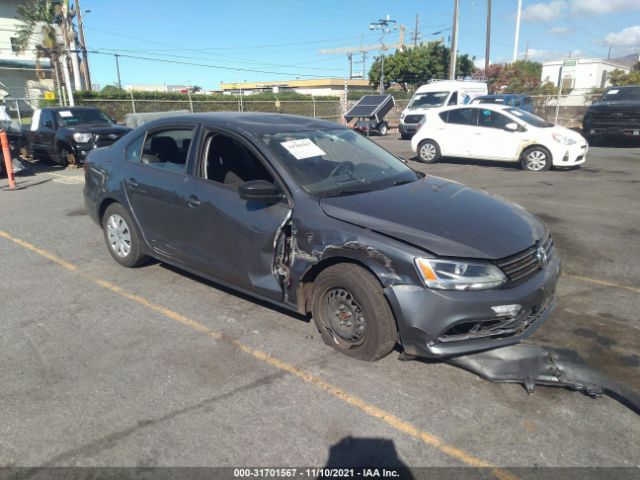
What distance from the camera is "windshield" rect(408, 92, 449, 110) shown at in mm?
20203

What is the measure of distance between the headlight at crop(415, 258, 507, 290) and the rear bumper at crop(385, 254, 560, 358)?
0.12ft

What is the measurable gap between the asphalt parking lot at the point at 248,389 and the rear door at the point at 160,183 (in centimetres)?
56

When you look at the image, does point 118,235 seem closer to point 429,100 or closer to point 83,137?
point 83,137

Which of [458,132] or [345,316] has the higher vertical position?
[458,132]

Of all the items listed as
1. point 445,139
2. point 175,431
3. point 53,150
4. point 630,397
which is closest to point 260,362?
point 175,431

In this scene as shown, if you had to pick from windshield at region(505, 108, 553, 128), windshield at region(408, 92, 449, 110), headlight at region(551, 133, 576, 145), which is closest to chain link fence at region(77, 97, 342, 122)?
windshield at region(408, 92, 449, 110)

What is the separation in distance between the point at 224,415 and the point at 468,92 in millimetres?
20361

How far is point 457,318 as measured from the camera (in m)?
2.85

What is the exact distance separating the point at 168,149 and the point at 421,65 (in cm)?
4502

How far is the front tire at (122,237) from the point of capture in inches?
189

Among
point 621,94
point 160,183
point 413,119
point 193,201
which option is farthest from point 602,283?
point 413,119

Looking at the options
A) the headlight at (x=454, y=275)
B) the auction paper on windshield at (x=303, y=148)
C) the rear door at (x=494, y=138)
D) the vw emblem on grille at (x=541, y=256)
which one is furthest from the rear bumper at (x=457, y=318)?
the rear door at (x=494, y=138)

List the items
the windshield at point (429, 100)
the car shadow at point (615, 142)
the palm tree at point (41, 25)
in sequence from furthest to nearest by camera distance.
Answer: the palm tree at point (41, 25), the windshield at point (429, 100), the car shadow at point (615, 142)

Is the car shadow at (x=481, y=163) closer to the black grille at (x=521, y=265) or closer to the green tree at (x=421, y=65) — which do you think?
the black grille at (x=521, y=265)
